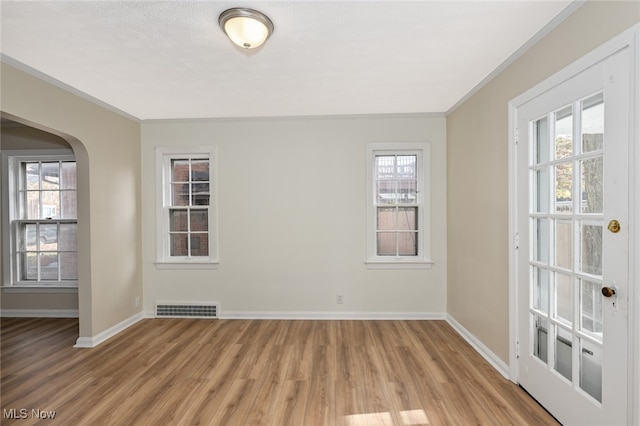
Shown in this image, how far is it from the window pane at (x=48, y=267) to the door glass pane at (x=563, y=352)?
558 cm

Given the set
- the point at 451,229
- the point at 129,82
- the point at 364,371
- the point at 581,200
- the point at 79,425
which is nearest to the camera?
the point at 581,200

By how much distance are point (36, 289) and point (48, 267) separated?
1.04ft

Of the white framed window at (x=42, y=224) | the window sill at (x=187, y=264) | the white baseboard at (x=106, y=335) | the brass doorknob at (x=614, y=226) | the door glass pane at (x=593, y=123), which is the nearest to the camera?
the brass doorknob at (x=614, y=226)

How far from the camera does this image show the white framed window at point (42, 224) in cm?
399

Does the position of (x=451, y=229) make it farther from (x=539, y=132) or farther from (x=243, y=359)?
(x=243, y=359)

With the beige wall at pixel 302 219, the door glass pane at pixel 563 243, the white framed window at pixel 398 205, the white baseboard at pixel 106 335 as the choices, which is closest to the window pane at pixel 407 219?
the white framed window at pixel 398 205

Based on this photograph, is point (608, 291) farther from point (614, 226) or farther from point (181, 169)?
point (181, 169)

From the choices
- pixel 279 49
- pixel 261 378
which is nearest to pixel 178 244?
pixel 261 378

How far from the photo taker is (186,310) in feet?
12.8

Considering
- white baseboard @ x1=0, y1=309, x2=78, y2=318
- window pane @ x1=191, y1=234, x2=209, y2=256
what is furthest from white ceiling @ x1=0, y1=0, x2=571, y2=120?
white baseboard @ x1=0, y1=309, x2=78, y2=318

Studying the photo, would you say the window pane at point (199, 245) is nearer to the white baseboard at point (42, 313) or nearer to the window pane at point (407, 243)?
the white baseboard at point (42, 313)

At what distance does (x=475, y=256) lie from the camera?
119 inches

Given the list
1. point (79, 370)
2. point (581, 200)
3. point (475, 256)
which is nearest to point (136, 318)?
point (79, 370)

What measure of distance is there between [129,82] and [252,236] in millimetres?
2088
